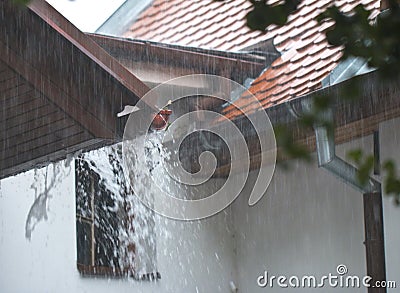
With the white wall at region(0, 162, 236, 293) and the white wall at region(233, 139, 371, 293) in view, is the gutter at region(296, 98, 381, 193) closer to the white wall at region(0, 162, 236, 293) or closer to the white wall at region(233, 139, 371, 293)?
the white wall at region(233, 139, 371, 293)

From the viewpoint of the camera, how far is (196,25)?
771 centimetres

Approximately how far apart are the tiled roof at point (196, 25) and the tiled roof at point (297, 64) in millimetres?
219

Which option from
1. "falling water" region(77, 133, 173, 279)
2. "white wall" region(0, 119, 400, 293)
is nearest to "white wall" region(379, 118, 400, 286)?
"white wall" region(0, 119, 400, 293)

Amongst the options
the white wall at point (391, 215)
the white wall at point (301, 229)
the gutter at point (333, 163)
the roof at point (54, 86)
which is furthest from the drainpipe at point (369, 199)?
the roof at point (54, 86)

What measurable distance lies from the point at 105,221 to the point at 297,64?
5.76 ft

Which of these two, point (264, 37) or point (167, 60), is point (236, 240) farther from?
point (167, 60)

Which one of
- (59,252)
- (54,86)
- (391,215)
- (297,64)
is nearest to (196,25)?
(297,64)

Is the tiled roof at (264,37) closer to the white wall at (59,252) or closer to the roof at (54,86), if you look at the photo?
the roof at (54,86)

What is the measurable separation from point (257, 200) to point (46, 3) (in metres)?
3.72

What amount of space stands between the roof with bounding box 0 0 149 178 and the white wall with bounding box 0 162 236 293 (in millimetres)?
1225

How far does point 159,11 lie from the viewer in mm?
8586

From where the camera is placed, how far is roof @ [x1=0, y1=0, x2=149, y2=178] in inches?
158

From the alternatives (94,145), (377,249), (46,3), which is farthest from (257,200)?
(46,3)

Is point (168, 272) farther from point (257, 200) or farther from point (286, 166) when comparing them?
point (286, 166)
